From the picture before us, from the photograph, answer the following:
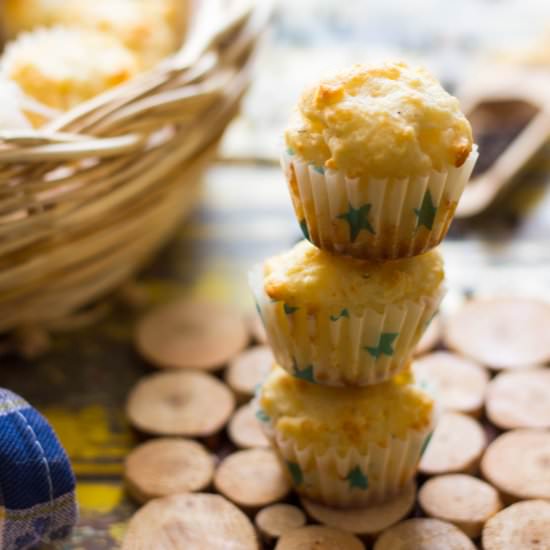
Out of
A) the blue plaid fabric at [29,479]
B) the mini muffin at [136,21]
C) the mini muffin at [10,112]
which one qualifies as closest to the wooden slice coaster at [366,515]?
the blue plaid fabric at [29,479]

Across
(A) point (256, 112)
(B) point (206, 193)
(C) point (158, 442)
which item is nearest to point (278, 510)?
(C) point (158, 442)

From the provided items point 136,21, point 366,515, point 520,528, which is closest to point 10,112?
point 136,21

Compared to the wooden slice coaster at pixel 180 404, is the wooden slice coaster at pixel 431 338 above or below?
above

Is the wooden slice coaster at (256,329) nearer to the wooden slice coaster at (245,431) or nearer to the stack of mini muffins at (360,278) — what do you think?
the wooden slice coaster at (245,431)

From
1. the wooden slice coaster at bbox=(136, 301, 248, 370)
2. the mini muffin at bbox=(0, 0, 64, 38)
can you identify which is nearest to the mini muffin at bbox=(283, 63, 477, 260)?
the wooden slice coaster at bbox=(136, 301, 248, 370)

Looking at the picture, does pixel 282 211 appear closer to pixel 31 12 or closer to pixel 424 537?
pixel 31 12
